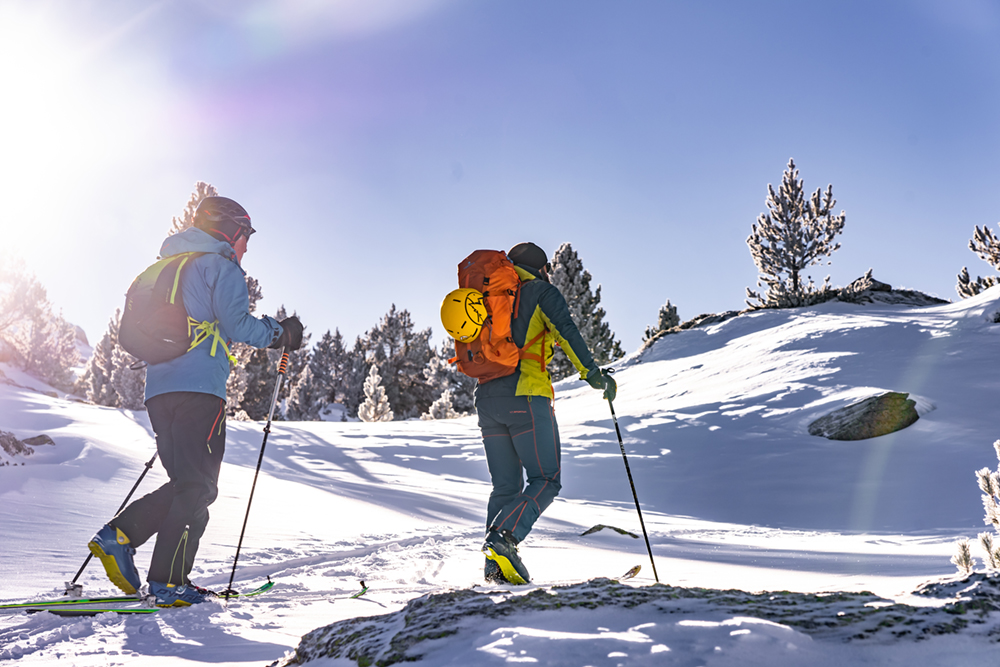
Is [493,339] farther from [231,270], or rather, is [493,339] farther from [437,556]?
[437,556]

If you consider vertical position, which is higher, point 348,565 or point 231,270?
point 231,270

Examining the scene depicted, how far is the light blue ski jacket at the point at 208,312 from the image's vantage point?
2.84m

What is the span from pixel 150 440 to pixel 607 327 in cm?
2450

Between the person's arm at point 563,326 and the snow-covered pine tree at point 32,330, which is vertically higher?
the snow-covered pine tree at point 32,330

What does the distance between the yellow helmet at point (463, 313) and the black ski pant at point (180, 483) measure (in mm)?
1279

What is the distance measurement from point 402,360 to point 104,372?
71.5 ft

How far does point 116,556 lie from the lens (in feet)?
8.71

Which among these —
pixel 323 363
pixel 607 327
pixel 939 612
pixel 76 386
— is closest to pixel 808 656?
pixel 939 612

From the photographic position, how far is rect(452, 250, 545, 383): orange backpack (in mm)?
3127

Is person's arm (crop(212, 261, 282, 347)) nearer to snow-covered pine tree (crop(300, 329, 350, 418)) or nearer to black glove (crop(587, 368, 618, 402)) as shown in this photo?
black glove (crop(587, 368, 618, 402))


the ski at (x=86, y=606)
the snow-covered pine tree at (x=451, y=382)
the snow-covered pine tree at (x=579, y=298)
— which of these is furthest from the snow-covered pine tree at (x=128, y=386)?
the ski at (x=86, y=606)

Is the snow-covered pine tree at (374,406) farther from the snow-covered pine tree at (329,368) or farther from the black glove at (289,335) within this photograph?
the black glove at (289,335)

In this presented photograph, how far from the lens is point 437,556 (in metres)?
4.43

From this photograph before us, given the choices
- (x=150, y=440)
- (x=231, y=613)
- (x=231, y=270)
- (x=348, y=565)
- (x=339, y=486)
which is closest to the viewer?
(x=231, y=613)
